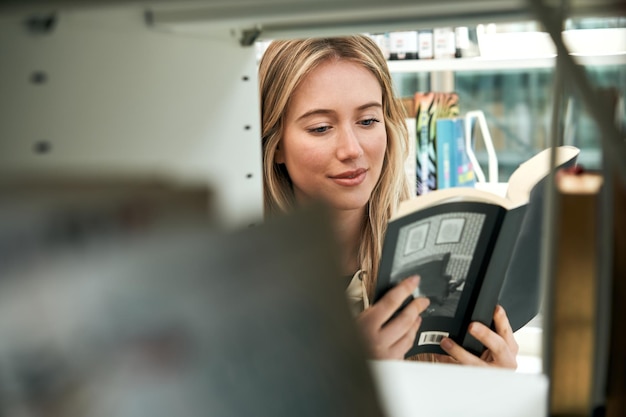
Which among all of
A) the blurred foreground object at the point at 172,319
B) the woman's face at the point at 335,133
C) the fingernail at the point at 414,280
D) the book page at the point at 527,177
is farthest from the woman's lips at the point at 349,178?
the blurred foreground object at the point at 172,319

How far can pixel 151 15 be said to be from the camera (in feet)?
1.58

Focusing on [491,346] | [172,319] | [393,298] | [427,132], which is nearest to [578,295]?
[172,319]

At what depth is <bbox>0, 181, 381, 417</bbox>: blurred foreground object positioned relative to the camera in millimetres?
219

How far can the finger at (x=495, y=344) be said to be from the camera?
104cm

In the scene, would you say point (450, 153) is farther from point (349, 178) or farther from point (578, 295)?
point (578, 295)

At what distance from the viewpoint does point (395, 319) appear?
2.89ft

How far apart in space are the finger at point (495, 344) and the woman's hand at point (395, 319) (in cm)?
17

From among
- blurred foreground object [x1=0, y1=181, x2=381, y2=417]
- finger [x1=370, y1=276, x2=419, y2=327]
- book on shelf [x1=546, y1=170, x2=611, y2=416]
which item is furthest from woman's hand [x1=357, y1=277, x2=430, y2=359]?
blurred foreground object [x1=0, y1=181, x2=381, y2=417]

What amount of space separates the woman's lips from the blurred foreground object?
1200 millimetres

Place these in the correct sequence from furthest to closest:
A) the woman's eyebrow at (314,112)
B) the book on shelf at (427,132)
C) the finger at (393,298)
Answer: the book on shelf at (427,132)
the woman's eyebrow at (314,112)
the finger at (393,298)

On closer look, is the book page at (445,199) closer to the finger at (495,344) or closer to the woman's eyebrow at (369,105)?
the finger at (495,344)

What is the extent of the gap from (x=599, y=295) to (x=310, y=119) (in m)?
1.11


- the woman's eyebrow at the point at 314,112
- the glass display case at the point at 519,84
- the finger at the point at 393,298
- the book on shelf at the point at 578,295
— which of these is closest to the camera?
the book on shelf at the point at 578,295

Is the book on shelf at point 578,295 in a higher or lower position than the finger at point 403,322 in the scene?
higher
